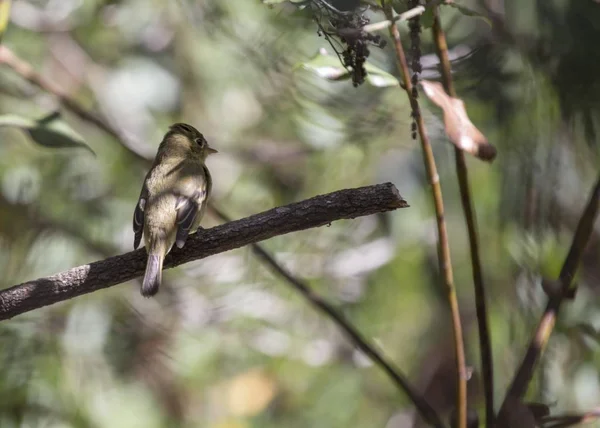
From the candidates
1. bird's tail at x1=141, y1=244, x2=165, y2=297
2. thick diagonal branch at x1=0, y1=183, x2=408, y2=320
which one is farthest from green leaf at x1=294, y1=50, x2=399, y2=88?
bird's tail at x1=141, y1=244, x2=165, y2=297

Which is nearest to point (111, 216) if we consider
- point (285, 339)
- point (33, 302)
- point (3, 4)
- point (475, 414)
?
point (285, 339)

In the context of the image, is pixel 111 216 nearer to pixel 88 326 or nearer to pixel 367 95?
pixel 88 326

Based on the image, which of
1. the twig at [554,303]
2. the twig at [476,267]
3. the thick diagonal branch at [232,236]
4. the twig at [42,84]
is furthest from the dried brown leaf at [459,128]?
the twig at [42,84]

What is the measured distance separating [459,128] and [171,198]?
1.64m

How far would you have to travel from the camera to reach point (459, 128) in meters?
1.88

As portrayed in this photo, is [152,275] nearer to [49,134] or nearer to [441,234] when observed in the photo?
[49,134]

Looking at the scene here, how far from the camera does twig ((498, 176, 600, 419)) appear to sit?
6.51 feet

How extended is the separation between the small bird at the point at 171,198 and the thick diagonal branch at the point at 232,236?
0.41 meters

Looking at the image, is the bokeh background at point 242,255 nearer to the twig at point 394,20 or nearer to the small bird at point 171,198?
the small bird at point 171,198

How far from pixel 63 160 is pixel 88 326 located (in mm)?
1043

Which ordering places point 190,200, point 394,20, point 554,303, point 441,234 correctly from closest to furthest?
1. point 394,20
2. point 441,234
3. point 554,303
4. point 190,200

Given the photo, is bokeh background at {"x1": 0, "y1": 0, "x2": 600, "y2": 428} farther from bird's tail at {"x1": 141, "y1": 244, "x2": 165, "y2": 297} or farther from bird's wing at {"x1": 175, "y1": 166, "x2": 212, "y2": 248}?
bird's tail at {"x1": 141, "y1": 244, "x2": 165, "y2": 297}

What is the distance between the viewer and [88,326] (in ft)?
13.3

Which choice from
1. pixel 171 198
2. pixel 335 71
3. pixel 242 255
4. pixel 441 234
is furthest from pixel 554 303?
pixel 242 255
